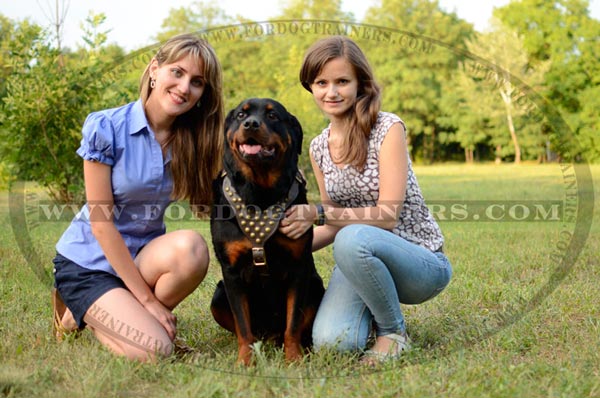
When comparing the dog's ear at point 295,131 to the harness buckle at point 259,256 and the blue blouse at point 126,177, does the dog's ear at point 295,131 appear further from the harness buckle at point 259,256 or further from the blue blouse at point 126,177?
the blue blouse at point 126,177

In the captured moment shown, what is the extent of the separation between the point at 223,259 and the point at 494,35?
23.1 metres

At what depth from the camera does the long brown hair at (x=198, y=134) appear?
2578 mm

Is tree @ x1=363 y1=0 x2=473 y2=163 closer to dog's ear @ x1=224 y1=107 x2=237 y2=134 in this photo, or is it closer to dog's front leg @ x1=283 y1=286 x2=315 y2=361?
dog's ear @ x1=224 y1=107 x2=237 y2=134

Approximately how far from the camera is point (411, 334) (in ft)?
9.21

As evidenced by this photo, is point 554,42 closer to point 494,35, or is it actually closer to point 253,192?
point 494,35

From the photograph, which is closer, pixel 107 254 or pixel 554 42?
pixel 107 254

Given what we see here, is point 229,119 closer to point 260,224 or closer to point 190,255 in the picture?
point 260,224

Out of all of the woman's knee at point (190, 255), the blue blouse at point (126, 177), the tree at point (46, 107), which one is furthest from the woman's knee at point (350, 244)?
the tree at point (46, 107)

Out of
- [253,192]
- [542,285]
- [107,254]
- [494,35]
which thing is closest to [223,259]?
[253,192]

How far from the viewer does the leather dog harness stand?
2.29 m

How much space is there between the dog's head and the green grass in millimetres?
768

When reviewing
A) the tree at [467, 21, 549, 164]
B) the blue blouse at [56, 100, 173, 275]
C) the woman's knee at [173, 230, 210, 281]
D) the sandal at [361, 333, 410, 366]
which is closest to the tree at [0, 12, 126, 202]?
the blue blouse at [56, 100, 173, 275]

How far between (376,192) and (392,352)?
711 millimetres

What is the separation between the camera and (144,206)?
267 centimetres
